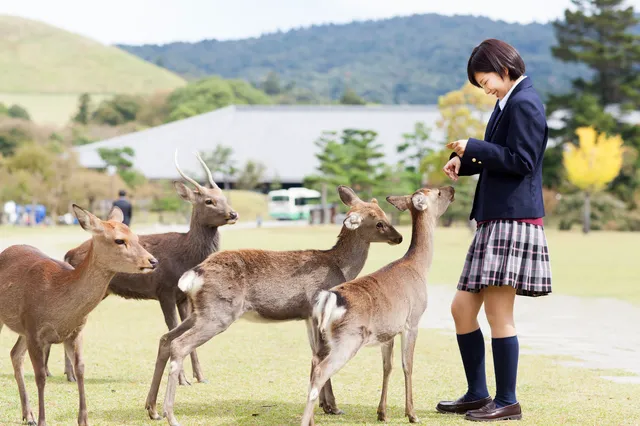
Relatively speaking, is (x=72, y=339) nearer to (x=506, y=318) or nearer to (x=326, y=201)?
(x=506, y=318)

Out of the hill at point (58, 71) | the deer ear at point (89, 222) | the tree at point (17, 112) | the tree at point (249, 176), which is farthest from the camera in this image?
the hill at point (58, 71)

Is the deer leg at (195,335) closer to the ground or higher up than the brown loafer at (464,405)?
higher up

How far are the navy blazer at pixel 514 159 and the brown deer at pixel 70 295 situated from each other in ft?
6.69

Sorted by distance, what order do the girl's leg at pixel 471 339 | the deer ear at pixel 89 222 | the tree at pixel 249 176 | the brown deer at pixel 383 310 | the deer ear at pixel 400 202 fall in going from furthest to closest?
1. the tree at pixel 249 176
2. the deer ear at pixel 400 202
3. the girl's leg at pixel 471 339
4. the deer ear at pixel 89 222
5. the brown deer at pixel 383 310

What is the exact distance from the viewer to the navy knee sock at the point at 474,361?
629 centimetres

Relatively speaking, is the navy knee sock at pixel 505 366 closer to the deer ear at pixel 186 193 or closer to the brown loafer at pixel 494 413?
the brown loafer at pixel 494 413

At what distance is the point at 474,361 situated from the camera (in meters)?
6.30

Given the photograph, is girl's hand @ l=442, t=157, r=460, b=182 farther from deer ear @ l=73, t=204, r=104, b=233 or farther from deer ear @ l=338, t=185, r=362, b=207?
deer ear @ l=73, t=204, r=104, b=233

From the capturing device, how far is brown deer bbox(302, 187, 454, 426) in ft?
18.0

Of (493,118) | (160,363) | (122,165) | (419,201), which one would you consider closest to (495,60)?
(493,118)

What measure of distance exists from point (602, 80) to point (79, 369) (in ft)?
166

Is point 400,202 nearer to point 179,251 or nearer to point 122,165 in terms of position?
point 179,251

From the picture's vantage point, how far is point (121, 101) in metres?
101

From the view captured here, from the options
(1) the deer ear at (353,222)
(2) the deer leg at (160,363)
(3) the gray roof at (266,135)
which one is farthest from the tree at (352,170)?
(2) the deer leg at (160,363)
